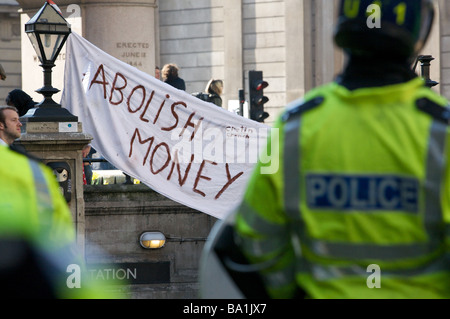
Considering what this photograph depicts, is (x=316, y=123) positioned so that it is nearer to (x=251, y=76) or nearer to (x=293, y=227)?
(x=293, y=227)

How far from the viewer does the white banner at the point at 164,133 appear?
10.5m

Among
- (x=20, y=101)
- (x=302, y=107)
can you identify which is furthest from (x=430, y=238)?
(x=20, y=101)

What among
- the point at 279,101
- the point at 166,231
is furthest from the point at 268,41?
the point at 166,231

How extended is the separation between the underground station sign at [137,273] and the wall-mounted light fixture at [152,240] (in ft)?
0.61

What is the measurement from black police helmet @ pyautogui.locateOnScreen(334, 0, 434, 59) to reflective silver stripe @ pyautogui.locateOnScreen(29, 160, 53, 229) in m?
0.93

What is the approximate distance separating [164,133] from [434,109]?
7814 mm

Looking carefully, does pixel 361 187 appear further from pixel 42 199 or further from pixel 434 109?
pixel 42 199

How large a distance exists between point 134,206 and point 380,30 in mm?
8938

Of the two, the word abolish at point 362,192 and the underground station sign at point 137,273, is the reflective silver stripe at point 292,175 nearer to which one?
the word abolish at point 362,192

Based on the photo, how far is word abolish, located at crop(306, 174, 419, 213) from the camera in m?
2.75

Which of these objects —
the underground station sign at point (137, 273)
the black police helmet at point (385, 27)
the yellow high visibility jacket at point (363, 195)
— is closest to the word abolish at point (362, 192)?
the yellow high visibility jacket at point (363, 195)

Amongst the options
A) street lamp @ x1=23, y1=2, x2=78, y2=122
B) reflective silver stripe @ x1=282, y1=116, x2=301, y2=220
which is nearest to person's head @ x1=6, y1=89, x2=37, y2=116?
street lamp @ x1=23, y1=2, x2=78, y2=122

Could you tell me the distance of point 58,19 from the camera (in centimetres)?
1019

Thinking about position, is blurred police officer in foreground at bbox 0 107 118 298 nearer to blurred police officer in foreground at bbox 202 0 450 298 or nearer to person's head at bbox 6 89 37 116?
blurred police officer in foreground at bbox 202 0 450 298
